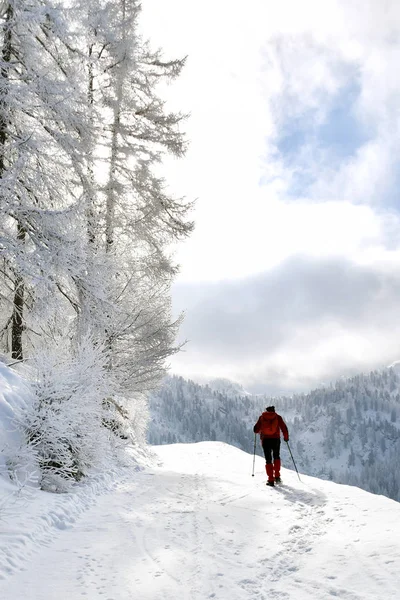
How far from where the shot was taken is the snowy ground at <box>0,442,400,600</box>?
395 centimetres

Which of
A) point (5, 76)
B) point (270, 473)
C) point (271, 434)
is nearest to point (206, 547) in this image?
point (270, 473)

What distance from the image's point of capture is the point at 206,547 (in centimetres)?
512

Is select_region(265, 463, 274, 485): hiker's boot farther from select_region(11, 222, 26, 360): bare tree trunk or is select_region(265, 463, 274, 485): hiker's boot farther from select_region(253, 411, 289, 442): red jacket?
select_region(11, 222, 26, 360): bare tree trunk

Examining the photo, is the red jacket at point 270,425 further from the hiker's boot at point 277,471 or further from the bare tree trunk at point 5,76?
the bare tree trunk at point 5,76

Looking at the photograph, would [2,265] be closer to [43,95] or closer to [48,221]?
[48,221]

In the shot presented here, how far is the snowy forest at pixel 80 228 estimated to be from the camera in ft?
26.5

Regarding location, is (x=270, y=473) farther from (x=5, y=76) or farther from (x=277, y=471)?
(x=5, y=76)

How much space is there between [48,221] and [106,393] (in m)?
4.04

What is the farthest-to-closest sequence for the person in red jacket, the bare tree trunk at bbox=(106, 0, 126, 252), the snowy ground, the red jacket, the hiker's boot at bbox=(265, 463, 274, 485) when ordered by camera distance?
the bare tree trunk at bbox=(106, 0, 126, 252), the red jacket, the person in red jacket, the hiker's boot at bbox=(265, 463, 274, 485), the snowy ground

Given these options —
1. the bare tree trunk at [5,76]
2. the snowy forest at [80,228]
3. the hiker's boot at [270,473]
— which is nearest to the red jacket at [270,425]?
the hiker's boot at [270,473]

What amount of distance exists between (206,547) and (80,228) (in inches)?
265

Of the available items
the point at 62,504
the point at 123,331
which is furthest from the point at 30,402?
the point at 123,331

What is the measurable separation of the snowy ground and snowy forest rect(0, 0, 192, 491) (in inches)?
58.6

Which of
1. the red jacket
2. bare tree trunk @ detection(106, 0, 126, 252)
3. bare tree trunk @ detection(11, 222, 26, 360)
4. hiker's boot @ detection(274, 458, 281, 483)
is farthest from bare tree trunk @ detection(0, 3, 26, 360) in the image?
hiker's boot @ detection(274, 458, 281, 483)
